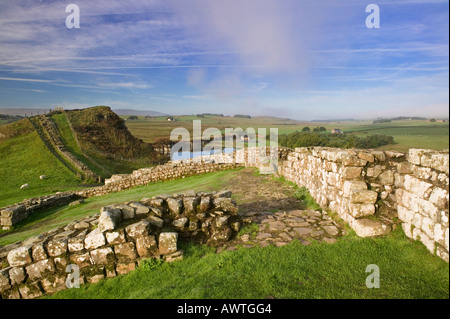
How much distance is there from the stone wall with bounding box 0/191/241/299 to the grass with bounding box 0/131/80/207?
660 inches

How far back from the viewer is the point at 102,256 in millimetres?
5188

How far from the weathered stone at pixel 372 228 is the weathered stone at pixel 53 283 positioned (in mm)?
6268

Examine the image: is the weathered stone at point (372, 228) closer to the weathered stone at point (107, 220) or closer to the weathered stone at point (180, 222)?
the weathered stone at point (180, 222)

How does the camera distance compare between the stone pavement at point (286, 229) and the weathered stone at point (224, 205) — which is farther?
the weathered stone at point (224, 205)

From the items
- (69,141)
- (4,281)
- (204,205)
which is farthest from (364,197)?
(69,141)

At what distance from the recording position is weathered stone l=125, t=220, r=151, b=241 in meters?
5.33

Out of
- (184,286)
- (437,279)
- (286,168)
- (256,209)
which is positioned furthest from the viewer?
(286,168)

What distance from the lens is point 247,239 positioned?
6.02 m

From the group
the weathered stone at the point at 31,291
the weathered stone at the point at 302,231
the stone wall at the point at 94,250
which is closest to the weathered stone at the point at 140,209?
the stone wall at the point at 94,250

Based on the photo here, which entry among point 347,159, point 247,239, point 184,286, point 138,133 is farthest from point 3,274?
point 138,133

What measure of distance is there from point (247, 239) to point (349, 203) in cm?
A: 263

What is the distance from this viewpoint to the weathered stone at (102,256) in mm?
5172

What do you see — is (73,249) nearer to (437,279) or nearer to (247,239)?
(247,239)

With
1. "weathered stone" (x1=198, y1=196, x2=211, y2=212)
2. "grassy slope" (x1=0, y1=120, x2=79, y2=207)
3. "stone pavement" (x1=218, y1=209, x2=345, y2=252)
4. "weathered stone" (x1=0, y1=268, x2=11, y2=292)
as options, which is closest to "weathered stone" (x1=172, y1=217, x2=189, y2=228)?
"weathered stone" (x1=198, y1=196, x2=211, y2=212)
